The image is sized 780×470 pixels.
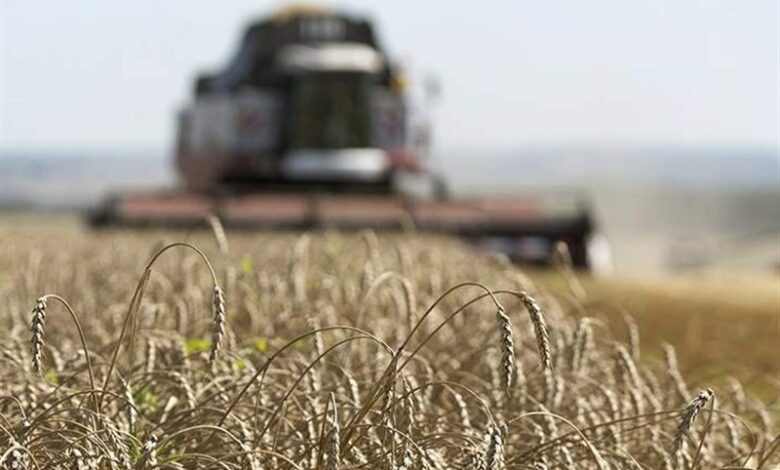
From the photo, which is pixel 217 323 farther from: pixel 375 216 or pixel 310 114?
pixel 310 114

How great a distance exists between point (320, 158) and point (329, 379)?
22293mm

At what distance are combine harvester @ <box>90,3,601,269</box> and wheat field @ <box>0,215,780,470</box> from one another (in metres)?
12.3

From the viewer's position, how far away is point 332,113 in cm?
2727

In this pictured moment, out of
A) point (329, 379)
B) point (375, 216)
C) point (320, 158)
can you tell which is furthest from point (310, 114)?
point (329, 379)

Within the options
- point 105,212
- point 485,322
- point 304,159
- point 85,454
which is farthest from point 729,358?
point 304,159

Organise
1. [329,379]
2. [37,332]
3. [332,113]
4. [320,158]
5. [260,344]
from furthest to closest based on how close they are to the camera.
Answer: [332,113] < [320,158] < [329,379] < [260,344] < [37,332]

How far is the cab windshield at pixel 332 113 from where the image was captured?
27.2 m

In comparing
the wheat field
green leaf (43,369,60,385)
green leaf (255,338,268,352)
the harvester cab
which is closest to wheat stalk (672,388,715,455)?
the wheat field

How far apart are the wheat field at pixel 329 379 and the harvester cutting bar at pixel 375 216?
39.0ft

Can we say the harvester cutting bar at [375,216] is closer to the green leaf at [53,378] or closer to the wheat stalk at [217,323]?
the green leaf at [53,378]

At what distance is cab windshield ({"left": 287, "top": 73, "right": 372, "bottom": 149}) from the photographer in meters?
27.2

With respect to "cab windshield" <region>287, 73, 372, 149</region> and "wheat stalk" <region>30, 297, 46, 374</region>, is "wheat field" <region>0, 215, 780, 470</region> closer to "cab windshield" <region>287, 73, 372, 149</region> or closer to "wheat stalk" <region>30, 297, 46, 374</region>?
"wheat stalk" <region>30, 297, 46, 374</region>

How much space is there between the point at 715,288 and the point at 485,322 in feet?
31.2

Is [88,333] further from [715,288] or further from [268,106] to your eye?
[268,106]
